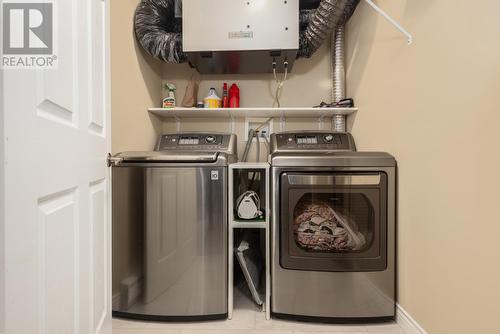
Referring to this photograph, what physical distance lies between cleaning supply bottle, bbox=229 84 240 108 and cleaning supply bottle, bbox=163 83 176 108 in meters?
0.48

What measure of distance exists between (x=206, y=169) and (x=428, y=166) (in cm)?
112

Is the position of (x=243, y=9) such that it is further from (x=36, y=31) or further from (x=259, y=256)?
(x=259, y=256)

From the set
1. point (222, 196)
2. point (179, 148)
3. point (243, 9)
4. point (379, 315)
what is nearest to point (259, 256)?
point (222, 196)

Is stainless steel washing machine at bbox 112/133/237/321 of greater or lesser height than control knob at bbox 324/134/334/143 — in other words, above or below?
below

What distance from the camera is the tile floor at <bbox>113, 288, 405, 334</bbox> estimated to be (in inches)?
56.1

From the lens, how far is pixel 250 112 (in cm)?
221

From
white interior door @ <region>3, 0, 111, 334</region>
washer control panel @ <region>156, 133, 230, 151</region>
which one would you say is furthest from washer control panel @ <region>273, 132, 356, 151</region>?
white interior door @ <region>3, 0, 111, 334</region>

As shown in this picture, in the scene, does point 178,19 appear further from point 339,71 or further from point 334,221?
point 334,221

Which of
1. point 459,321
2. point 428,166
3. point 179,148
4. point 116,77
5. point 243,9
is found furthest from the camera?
point 179,148

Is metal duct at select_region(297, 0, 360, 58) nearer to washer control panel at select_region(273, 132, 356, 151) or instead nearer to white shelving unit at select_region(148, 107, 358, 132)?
white shelving unit at select_region(148, 107, 358, 132)

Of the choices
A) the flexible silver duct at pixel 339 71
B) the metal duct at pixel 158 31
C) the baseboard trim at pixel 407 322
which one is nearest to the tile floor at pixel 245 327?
the baseboard trim at pixel 407 322

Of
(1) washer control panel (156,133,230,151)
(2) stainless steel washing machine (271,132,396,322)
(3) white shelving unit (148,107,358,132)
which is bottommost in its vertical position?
(2) stainless steel washing machine (271,132,396,322)

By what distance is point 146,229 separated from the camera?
1471 mm

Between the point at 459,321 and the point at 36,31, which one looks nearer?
the point at 36,31
